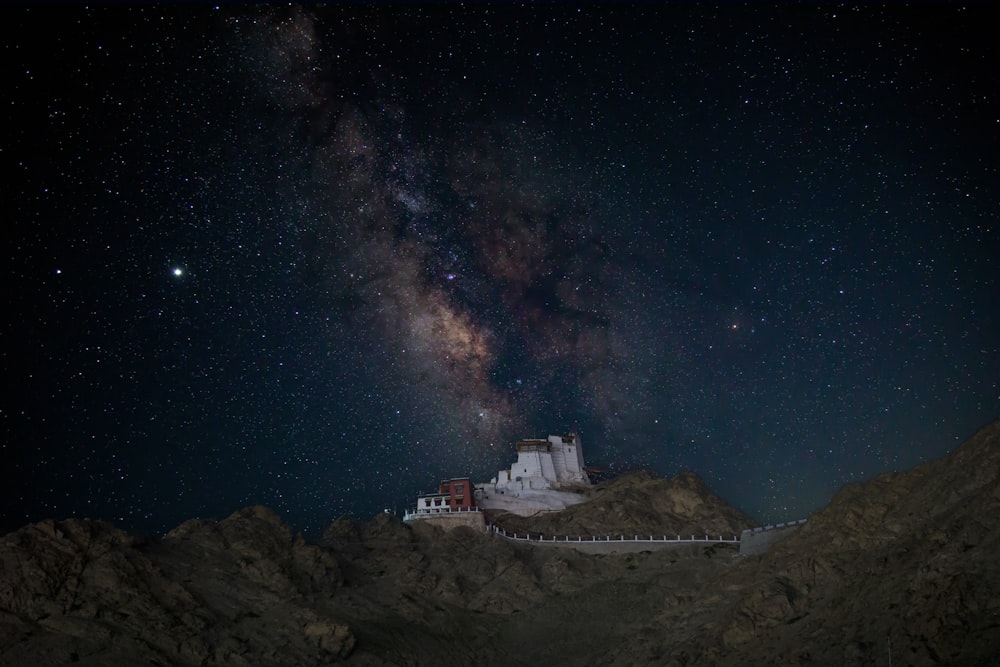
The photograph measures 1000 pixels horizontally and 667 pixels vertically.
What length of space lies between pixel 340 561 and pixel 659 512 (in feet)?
114

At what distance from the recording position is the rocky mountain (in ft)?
147

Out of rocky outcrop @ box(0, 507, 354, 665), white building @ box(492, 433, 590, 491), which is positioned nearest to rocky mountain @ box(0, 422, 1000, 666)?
rocky outcrop @ box(0, 507, 354, 665)

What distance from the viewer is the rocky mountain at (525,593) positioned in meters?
44.7

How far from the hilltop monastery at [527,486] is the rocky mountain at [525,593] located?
9.19 m

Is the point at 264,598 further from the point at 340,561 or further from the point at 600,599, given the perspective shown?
the point at 600,599

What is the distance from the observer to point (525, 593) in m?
73.8

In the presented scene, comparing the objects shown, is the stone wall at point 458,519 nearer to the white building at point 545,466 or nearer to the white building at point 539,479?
the white building at point 539,479

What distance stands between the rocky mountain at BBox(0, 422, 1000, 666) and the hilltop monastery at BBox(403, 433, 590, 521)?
9.19 metres

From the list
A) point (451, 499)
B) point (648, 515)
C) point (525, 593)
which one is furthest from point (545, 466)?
point (525, 593)

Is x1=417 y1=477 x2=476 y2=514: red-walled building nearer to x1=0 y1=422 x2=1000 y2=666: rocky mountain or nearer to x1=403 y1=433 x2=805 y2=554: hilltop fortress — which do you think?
x1=403 y1=433 x2=805 y2=554: hilltop fortress

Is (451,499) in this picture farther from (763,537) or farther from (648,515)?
(763,537)

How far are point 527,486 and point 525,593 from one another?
102 ft

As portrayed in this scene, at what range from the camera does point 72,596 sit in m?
58.0

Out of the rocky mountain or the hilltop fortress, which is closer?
the rocky mountain
